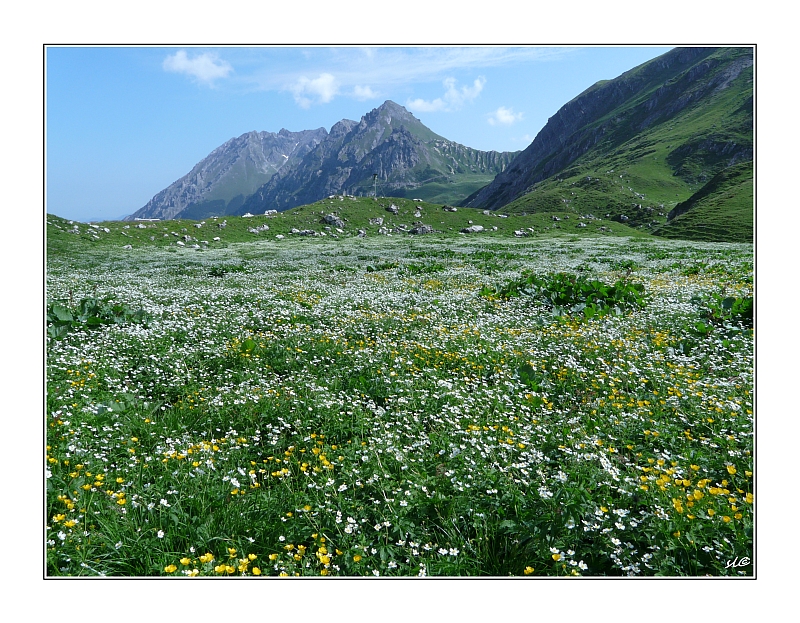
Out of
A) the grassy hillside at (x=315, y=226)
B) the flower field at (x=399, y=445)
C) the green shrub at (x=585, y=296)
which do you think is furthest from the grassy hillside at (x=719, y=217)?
the flower field at (x=399, y=445)

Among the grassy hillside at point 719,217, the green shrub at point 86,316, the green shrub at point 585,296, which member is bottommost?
the green shrub at point 86,316

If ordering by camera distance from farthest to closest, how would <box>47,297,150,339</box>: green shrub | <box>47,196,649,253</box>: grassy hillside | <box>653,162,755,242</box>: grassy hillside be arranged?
<box>47,196,649,253</box>: grassy hillside < <box>653,162,755,242</box>: grassy hillside < <box>47,297,150,339</box>: green shrub

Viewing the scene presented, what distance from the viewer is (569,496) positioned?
427cm

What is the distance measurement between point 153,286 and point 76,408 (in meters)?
12.6

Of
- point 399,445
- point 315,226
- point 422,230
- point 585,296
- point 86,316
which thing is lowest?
point 399,445

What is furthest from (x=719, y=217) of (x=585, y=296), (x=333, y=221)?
(x=585, y=296)

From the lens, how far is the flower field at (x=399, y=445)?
383 centimetres

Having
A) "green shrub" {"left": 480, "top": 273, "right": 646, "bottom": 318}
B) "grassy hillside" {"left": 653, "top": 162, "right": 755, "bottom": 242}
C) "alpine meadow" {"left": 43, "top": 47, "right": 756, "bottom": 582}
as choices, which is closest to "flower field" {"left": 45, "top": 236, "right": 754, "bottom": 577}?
"alpine meadow" {"left": 43, "top": 47, "right": 756, "bottom": 582}

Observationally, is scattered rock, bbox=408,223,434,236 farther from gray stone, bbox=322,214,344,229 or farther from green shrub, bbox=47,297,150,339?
green shrub, bbox=47,297,150,339

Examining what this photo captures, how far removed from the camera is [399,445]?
5.41m

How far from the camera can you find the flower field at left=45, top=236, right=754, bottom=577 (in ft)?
12.6

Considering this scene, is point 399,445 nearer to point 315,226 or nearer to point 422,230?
point 315,226

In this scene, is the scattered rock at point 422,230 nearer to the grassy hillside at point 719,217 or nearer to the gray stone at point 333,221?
the gray stone at point 333,221

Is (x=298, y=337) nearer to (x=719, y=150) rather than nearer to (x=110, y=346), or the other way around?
(x=110, y=346)
